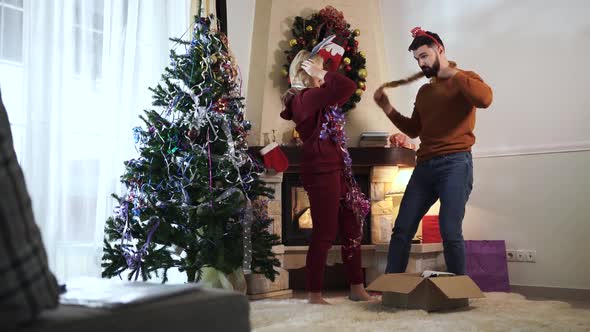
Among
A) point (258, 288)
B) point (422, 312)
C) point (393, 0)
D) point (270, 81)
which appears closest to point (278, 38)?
point (270, 81)

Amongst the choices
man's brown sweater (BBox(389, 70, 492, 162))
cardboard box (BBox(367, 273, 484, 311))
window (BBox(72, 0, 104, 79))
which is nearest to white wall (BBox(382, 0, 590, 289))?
man's brown sweater (BBox(389, 70, 492, 162))

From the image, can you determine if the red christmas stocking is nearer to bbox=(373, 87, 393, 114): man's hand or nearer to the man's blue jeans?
bbox=(373, 87, 393, 114): man's hand

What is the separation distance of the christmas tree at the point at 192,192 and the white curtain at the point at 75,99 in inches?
12.3

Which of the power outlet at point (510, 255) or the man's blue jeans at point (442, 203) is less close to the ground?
the man's blue jeans at point (442, 203)

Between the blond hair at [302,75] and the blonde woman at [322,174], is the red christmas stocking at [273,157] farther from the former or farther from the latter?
the blond hair at [302,75]

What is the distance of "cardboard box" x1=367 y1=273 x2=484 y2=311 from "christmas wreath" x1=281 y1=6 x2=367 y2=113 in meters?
1.83

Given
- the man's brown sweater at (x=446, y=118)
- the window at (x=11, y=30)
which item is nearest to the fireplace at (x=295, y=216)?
the man's brown sweater at (x=446, y=118)

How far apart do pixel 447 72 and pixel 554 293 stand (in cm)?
174

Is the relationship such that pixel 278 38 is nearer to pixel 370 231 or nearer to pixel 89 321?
pixel 370 231

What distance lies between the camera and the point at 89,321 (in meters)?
0.72

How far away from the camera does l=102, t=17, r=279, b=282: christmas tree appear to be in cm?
288

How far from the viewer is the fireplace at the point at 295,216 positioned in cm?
419

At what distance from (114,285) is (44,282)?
213 mm

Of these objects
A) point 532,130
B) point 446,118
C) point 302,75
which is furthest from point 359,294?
point 532,130
